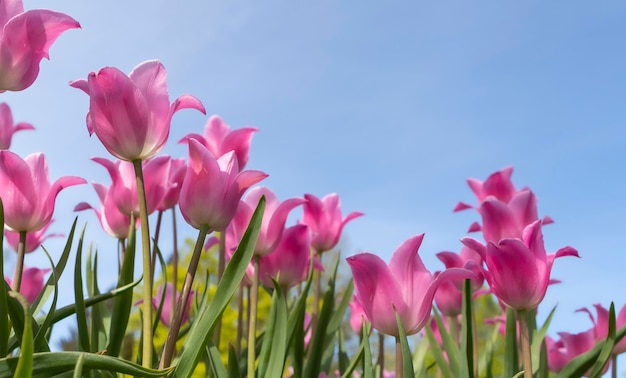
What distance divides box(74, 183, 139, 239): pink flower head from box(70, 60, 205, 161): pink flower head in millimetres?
622

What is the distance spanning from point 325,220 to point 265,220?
0.57 m

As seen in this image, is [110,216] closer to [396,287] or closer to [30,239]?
[30,239]

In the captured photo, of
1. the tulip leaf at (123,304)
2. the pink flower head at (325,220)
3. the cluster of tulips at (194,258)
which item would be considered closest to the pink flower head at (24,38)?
the cluster of tulips at (194,258)

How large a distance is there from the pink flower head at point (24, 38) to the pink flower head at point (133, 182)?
441 mm

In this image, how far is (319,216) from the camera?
6.79ft

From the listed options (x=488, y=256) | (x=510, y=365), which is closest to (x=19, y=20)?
(x=488, y=256)

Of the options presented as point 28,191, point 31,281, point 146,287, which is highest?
point 28,191

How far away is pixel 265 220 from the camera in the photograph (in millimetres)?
1537

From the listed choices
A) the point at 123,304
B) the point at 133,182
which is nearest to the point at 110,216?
the point at 133,182

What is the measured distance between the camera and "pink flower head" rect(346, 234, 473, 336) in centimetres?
121

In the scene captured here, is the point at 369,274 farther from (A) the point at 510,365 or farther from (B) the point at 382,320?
(A) the point at 510,365

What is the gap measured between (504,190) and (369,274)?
1.15 meters

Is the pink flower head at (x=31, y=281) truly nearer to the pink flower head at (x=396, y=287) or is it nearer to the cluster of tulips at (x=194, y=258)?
the cluster of tulips at (x=194, y=258)

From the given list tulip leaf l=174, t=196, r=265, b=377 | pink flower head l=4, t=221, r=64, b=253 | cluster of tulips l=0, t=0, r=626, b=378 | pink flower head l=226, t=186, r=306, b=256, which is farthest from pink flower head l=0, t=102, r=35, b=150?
tulip leaf l=174, t=196, r=265, b=377
